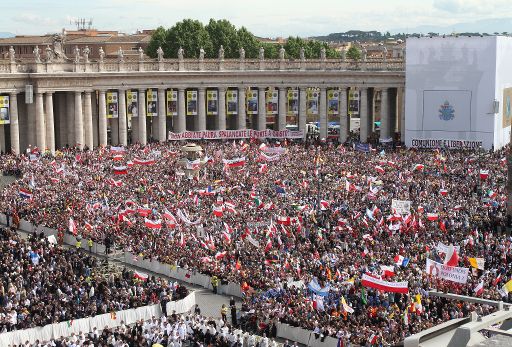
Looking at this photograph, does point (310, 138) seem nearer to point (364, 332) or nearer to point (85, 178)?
point (85, 178)

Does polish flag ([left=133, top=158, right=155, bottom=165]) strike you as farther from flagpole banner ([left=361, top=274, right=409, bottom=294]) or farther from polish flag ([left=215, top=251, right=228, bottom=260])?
flagpole banner ([left=361, top=274, right=409, bottom=294])

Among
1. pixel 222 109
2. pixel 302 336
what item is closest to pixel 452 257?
pixel 302 336

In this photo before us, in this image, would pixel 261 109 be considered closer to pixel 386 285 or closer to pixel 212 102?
pixel 212 102

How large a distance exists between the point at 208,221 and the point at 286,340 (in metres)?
16.2

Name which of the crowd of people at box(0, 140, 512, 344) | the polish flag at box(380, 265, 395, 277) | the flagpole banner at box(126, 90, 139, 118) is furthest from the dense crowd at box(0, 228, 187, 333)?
the flagpole banner at box(126, 90, 139, 118)

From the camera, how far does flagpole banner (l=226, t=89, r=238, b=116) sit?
92875 millimetres

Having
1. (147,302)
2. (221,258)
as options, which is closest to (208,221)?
(221,258)

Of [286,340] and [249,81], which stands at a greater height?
[249,81]

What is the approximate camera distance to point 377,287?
112 ft

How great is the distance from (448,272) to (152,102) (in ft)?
193

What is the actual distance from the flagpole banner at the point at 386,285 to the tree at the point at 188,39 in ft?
290

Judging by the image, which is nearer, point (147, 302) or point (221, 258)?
point (147, 302)

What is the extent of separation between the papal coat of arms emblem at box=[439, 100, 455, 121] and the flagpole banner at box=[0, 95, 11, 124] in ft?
129

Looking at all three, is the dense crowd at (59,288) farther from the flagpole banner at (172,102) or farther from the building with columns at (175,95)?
the flagpole banner at (172,102)
